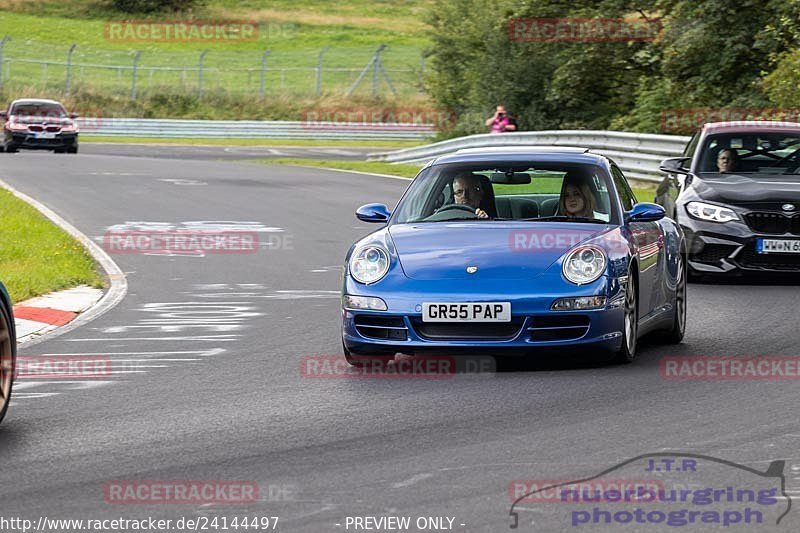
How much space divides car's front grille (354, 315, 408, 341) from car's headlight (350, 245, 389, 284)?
0.23 meters

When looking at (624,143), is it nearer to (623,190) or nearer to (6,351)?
(623,190)

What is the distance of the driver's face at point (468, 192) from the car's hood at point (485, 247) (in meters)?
0.40

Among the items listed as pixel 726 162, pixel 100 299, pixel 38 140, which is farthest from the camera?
pixel 38 140

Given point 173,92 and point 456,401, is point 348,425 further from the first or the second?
point 173,92

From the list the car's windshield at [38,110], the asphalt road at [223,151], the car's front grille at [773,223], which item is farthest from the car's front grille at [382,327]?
the asphalt road at [223,151]

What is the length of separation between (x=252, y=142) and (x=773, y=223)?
42889mm

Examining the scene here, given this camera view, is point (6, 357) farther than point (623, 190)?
No

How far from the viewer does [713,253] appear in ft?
46.2

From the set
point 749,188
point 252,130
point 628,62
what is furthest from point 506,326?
point 252,130

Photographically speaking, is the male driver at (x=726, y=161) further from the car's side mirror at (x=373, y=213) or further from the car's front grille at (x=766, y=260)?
the car's side mirror at (x=373, y=213)

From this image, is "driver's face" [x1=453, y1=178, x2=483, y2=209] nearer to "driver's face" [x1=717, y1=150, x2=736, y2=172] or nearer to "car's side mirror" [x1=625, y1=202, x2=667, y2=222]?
"car's side mirror" [x1=625, y1=202, x2=667, y2=222]

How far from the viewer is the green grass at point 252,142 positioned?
54.1 meters

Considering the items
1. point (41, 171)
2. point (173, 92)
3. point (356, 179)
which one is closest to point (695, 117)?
point (356, 179)

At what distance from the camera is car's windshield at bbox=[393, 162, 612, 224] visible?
10.1m
